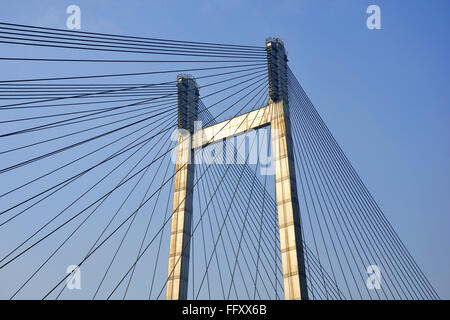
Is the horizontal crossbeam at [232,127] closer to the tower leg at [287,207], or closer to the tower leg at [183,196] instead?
the tower leg at [183,196]

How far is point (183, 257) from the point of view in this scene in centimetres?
2675

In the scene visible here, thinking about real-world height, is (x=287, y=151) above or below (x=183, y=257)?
above

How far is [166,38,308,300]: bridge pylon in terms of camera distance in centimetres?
2209

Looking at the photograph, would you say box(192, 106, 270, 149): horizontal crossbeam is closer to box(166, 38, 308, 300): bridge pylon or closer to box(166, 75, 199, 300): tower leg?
box(166, 38, 308, 300): bridge pylon

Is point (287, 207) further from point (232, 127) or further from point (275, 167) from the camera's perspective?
point (232, 127)

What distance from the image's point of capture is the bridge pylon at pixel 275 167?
72.5 feet

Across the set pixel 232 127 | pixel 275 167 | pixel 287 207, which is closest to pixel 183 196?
pixel 232 127
